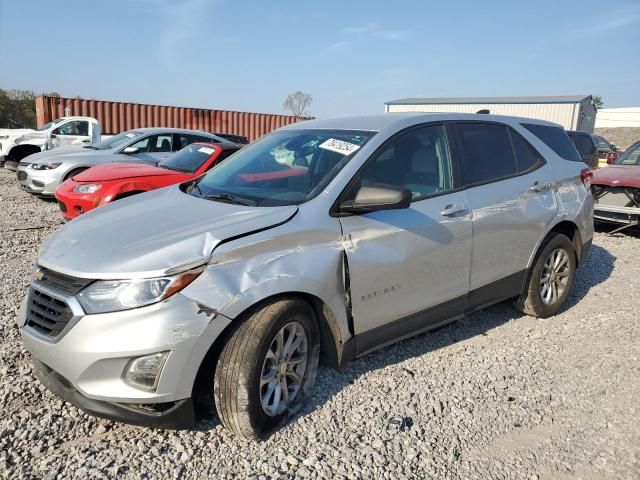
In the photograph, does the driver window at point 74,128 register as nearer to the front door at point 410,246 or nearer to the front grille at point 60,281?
the front grille at point 60,281

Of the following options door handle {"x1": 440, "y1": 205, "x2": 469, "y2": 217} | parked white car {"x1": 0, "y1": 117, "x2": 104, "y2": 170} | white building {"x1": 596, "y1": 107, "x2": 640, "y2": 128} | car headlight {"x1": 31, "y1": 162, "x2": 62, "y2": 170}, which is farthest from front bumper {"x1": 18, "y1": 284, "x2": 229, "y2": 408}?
white building {"x1": 596, "y1": 107, "x2": 640, "y2": 128}

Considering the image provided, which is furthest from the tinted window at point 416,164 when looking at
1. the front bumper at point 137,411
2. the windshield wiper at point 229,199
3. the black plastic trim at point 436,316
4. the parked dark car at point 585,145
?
the parked dark car at point 585,145

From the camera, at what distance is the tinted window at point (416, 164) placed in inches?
133

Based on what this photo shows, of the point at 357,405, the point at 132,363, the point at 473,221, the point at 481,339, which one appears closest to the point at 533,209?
the point at 473,221

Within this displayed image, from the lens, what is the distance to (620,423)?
3.12 metres

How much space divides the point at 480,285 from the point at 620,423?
125 cm

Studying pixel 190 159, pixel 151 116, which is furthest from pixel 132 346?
pixel 151 116

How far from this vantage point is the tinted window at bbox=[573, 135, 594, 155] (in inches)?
508

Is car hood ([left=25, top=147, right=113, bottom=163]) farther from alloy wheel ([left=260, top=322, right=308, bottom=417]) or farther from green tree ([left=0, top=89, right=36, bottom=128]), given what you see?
green tree ([left=0, top=89, right=36, bottom=128])

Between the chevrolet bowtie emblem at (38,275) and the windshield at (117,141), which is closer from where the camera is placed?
the chevrolet bowtie emblem at (38,275)

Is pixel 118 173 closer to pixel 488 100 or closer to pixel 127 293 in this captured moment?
pixel 127 293

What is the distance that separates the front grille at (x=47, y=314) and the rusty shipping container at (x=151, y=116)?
18.7 meters

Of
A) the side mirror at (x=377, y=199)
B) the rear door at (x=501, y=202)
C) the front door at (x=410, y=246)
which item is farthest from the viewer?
the rear door at (x=501, y=202)

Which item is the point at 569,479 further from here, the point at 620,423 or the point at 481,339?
the point at 481,339
